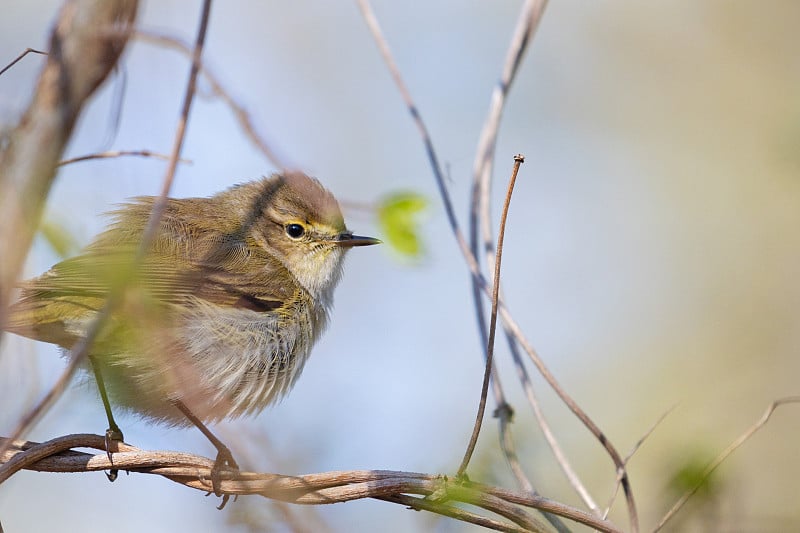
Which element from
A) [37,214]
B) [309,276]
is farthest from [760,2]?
[37,214]

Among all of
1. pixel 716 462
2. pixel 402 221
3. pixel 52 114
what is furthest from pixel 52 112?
pixel 716 462

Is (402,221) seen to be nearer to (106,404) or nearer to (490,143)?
(490,143)

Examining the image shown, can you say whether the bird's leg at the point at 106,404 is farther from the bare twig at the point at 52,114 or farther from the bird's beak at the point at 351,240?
the bird's beak at the point at 351,240

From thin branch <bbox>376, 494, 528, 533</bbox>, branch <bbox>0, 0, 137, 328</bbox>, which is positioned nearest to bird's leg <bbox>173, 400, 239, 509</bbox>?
thin branch <bbox>376, 494, 528, 533</bbox>

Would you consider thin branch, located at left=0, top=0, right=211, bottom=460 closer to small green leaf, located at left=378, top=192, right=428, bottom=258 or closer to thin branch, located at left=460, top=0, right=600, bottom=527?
small green leaf, located at left=378, top=192, right=428, bottom=258

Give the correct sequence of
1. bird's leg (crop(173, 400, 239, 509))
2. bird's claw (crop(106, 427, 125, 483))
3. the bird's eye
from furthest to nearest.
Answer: the bird's eye, bird's leg (crop(173, 400, 239, 509)), bird's claw (crop(106, 427, 125, 483))

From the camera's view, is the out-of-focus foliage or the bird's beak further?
the bird's beak

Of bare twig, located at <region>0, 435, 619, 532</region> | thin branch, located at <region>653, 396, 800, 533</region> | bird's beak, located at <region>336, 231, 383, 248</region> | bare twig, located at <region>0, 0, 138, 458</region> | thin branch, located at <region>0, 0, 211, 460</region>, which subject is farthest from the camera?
bird's beak, located at <region>336, 231, 383, 248</region>

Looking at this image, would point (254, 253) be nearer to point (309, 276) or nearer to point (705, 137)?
point (309, 276)
